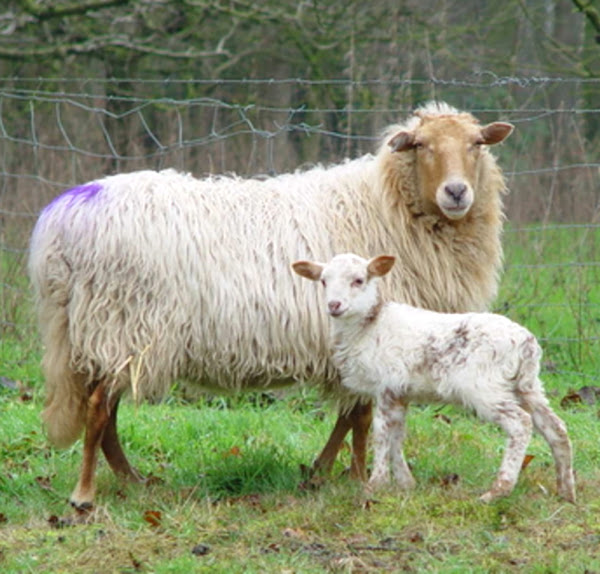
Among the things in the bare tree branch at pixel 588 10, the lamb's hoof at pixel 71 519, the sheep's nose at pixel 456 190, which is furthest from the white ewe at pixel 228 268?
the bare tree branch at pixel 588 10

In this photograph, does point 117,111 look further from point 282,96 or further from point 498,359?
point 498,359

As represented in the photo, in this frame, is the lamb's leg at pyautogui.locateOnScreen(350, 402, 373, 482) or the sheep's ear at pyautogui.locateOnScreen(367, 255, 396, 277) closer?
the sheep's ear at pyautogui.locateOnScreen(367, 255, 396, 277)

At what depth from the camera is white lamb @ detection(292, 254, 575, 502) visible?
4.29m

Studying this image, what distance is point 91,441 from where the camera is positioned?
4801 mm

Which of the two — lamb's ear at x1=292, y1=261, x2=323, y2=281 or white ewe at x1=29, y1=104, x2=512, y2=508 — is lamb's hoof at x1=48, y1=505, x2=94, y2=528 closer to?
white ewe at x1=29, y1=104, x2=512, y2=508

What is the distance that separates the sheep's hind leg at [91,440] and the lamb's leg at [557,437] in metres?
1.77

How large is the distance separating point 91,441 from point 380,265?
4.79 feet

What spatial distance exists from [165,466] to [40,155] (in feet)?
15.3

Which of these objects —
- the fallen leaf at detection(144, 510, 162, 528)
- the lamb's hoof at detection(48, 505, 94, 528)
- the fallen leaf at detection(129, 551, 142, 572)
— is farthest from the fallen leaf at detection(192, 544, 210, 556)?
the lamb's hoof at detection(48, 505, 94, 528)

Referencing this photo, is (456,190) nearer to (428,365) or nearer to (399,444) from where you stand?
(428,365)

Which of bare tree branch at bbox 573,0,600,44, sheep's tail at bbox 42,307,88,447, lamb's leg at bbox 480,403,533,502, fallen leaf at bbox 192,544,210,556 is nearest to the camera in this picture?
fallen leaf at bbox 192,544,210,556

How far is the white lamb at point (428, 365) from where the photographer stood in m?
4.29

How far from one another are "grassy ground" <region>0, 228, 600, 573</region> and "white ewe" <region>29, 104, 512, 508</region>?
1.03 feet

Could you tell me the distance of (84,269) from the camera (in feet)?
15.8
